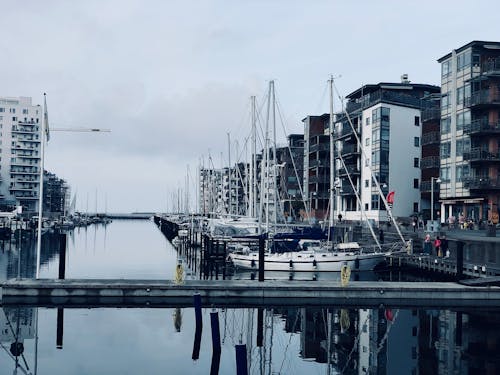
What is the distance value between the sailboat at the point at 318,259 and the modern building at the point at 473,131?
1997 centimetres

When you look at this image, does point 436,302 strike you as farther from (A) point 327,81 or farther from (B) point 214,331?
(A) point 327,81

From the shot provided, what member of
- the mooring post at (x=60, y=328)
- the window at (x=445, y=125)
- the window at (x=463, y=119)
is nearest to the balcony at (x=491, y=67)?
the window at (x=463, y=119)

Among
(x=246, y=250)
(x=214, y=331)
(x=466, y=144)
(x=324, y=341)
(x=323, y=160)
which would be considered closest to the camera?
(x=214, y=331)

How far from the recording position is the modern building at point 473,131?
257 feet

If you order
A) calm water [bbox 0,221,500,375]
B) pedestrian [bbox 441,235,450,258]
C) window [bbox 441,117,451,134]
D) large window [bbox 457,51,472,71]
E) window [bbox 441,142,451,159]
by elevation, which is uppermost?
large window [bbox 457,51,472,71]

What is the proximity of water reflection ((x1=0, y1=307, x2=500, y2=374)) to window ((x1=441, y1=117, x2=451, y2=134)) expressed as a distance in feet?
172

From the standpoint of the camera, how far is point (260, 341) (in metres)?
32.6

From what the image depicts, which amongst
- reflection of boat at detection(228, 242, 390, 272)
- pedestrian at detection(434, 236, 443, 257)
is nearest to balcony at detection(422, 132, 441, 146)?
pedestrian at detection(434, 236, 443, 257)

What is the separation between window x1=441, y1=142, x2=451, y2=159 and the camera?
283 feet

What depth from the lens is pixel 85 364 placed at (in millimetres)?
27891

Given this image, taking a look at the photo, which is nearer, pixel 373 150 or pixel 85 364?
pixel 85 364

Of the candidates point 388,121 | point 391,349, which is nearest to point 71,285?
point 391,349

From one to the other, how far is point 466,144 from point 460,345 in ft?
181

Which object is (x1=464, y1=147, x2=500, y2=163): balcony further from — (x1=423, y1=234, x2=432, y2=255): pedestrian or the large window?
(x1=423, y1=234, x2=432, y2=255): pedestrian
